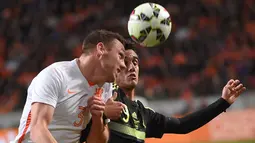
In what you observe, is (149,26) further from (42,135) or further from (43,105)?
(42,135)

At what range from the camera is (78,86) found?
3848 millimetres

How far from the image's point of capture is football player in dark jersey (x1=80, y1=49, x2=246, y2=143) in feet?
15.2

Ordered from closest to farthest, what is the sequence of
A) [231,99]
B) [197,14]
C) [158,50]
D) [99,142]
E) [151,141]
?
[99,142] < [231,99] < [151,141] < [158,50] < [197,14]

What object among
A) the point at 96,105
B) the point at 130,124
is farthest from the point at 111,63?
the point at 130,124

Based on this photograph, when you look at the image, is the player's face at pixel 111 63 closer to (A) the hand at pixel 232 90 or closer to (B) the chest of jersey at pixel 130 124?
(B) the chest of jersey at pixel 130 124

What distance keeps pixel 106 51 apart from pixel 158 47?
403 inches

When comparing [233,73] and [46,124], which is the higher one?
[233,73]

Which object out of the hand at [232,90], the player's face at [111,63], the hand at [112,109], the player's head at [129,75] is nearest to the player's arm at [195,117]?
the hand at [232,90]

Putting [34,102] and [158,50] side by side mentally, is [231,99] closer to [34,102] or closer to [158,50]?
[34,102]

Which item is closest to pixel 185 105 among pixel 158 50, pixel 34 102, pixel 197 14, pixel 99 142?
pixel 158 50

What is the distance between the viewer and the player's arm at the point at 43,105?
134 inches

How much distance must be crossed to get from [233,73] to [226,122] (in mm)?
1539

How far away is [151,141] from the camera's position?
11656 mm

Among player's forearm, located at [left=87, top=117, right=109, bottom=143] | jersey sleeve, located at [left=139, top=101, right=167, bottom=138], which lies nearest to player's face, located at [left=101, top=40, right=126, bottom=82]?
player's forearm, located at [left=87, top=117, right=109, bottom=143]
